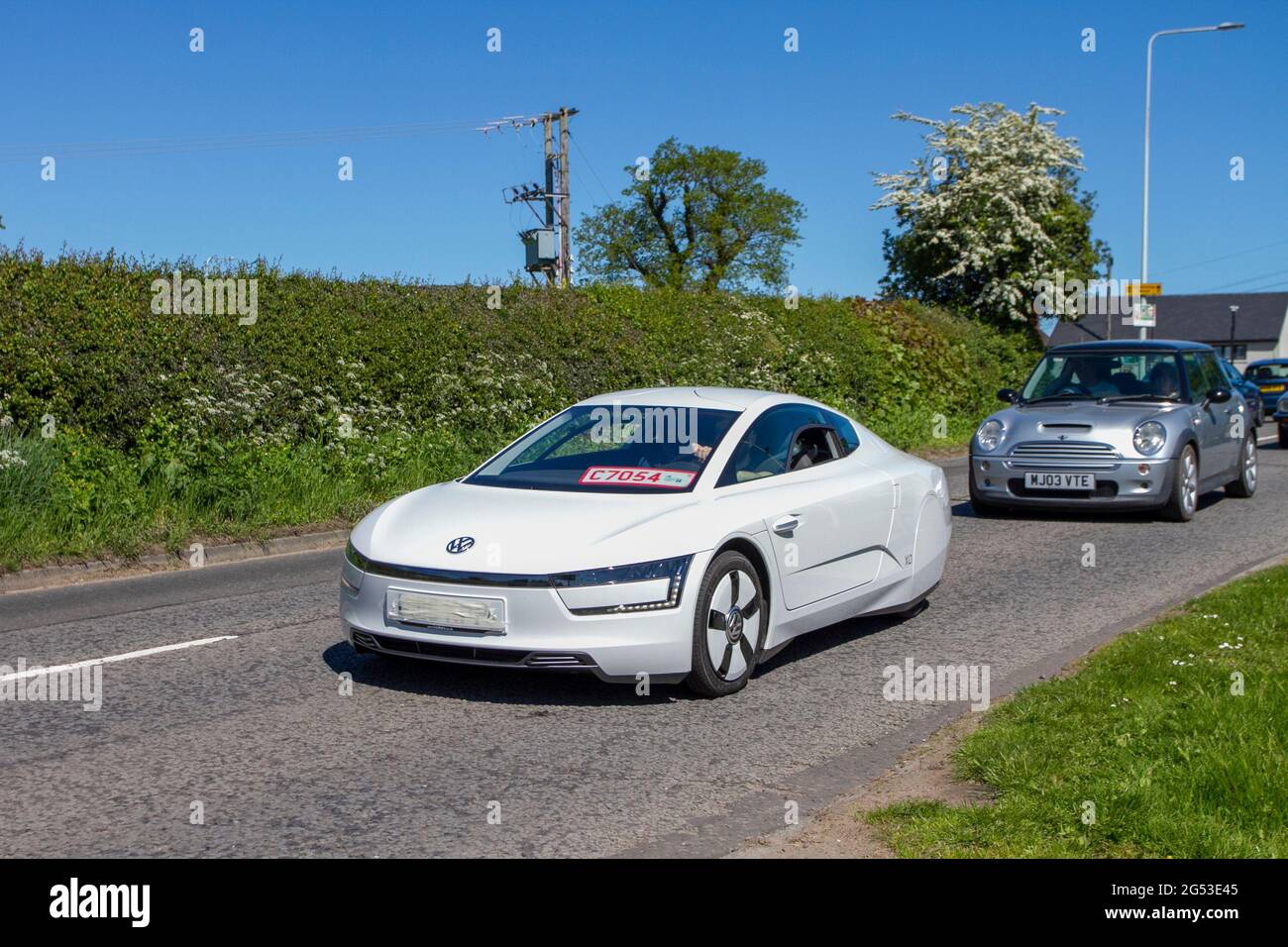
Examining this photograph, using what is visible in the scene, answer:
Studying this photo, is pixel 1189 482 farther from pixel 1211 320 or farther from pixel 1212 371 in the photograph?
pixel 1211 320

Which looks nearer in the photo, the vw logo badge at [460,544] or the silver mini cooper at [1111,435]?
the vw logo badge at [460,544]

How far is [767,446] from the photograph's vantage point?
7574 millimetres

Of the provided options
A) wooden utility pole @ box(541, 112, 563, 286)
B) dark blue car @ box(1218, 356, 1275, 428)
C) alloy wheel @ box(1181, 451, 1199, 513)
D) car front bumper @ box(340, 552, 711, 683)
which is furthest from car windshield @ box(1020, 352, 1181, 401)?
wooden utility pole @ box(541, 112, 563, 286)

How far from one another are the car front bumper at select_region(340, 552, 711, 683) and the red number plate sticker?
0.68 m

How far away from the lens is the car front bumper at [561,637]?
6152 mm

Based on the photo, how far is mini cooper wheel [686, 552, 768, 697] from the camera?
6457mm

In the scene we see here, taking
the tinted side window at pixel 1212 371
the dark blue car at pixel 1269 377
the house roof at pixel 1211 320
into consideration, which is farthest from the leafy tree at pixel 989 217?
the house roof at pixel 1211 320

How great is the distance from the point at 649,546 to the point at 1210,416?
32.8 feet

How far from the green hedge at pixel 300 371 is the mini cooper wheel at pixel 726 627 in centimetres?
704

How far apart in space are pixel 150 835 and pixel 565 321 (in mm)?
14657

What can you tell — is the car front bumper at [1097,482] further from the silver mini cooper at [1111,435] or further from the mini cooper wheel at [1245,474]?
the mini cooper wheel at [1245,474]

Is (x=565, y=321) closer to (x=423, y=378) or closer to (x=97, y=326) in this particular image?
(x=423, y=378)

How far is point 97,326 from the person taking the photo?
43.9ft
